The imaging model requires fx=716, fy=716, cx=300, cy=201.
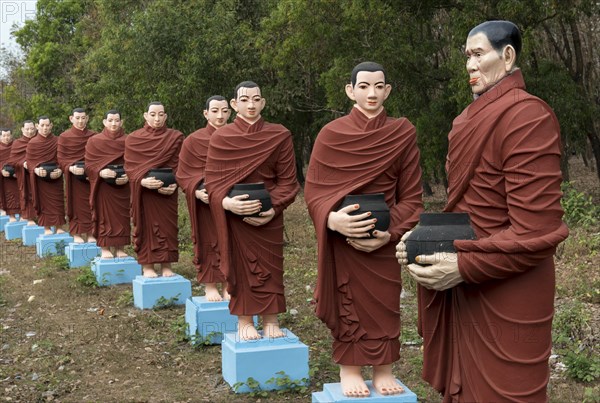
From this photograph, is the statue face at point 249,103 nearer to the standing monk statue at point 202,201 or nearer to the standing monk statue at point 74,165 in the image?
the standing monk statue at point 202,201

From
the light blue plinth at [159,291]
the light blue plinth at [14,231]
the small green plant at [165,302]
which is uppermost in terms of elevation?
the light blue plinth at [159,291]

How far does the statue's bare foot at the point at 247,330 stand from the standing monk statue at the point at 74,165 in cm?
575

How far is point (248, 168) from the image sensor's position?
5.69 m

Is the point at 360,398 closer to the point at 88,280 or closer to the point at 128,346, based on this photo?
the point at 128,346

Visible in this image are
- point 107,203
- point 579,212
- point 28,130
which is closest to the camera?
point 107,203

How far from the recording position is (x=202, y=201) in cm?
690

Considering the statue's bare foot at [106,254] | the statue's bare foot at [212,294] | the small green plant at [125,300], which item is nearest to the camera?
the statue's bare foot at [212,294]

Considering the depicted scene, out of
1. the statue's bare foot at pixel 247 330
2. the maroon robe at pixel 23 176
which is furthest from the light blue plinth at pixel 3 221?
the statue's bare foot at pixel 247 330

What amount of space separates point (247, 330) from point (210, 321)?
1247 millimetres

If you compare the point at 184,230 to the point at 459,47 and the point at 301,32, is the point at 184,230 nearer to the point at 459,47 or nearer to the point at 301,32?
the point at 301,32

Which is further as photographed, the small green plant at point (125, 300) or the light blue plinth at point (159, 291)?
the small green plant at point (125, 300)

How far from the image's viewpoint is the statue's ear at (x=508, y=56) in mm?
3061

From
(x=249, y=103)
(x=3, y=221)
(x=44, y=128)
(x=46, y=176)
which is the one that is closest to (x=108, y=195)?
(x=46, y=176)

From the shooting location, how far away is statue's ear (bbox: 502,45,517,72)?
10.0 feet
